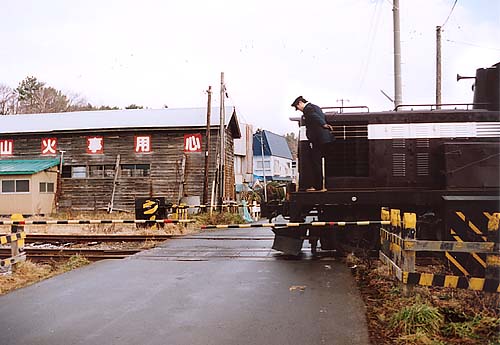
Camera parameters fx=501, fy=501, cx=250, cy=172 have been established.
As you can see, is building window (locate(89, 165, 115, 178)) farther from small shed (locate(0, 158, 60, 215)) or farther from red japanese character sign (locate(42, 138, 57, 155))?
red japanese character sign (locate(42, 138, 57, 155))

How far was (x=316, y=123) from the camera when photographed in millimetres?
9797

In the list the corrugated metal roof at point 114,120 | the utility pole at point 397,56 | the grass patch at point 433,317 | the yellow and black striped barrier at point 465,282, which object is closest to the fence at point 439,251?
the yellow and black striped barrier at point 465,282

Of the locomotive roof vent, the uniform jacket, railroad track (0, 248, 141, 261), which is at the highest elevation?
the locomotive roof vent

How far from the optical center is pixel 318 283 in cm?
761

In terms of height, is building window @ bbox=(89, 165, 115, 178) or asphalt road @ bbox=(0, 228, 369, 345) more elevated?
building window @ bbox=(89, 165, 115, 178)

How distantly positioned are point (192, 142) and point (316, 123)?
1939 centimetres

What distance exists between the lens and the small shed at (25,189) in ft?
92.4

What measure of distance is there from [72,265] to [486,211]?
806cm

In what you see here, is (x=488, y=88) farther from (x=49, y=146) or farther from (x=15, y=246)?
(x=49, y=146)

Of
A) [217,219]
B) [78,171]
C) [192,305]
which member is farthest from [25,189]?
[192,305]

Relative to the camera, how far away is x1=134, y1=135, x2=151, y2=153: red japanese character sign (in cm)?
2919

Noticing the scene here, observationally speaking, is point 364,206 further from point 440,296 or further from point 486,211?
point 440,296

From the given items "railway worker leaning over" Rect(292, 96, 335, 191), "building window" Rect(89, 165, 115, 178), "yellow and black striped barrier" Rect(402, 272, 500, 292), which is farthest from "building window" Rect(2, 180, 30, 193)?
"yellow and black striped barrier" Rect(402, 272, 500, 292)

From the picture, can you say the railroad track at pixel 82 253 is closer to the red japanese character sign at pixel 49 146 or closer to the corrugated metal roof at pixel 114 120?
the corrugated metal roof at pixel 114 120
